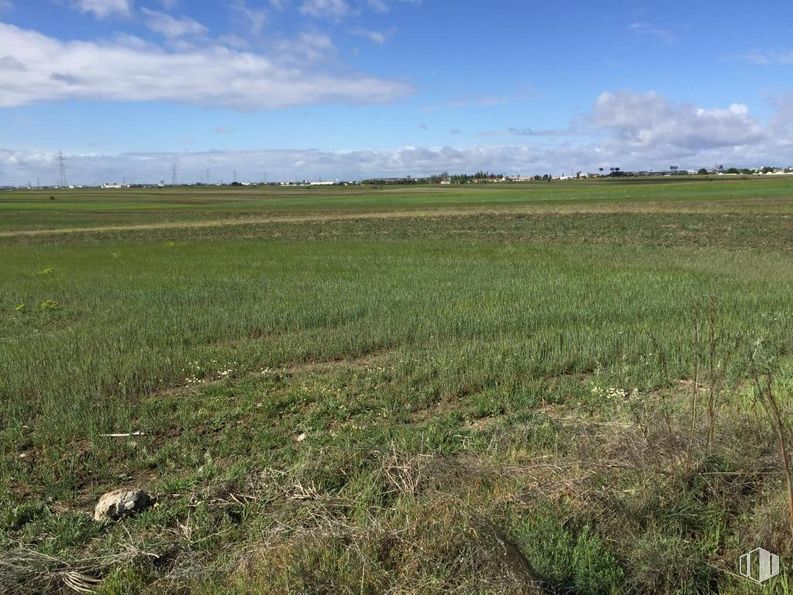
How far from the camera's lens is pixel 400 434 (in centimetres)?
686

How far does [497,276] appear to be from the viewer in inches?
758

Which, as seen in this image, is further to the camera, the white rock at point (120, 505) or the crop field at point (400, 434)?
the white rock at point (120, 505)

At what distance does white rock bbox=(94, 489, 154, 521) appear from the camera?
17.1 ft

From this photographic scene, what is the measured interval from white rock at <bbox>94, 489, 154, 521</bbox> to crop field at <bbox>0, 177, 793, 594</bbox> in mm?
114

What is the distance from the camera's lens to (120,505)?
205 inches

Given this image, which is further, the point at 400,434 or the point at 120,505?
the point at 400,434

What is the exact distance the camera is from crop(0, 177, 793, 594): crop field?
4164 mm

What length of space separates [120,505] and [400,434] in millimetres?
2887

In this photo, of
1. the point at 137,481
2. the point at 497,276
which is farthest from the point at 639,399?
the point at 497,276

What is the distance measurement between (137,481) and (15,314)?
465 inches

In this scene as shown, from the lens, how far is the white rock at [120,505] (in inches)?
205

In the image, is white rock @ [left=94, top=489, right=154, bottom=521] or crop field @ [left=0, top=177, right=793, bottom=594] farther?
white rock @ [left=94, top=489, right=154, bottom=521]

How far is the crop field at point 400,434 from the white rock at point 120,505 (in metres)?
0.11

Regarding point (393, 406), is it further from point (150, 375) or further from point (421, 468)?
point (150, 375)
